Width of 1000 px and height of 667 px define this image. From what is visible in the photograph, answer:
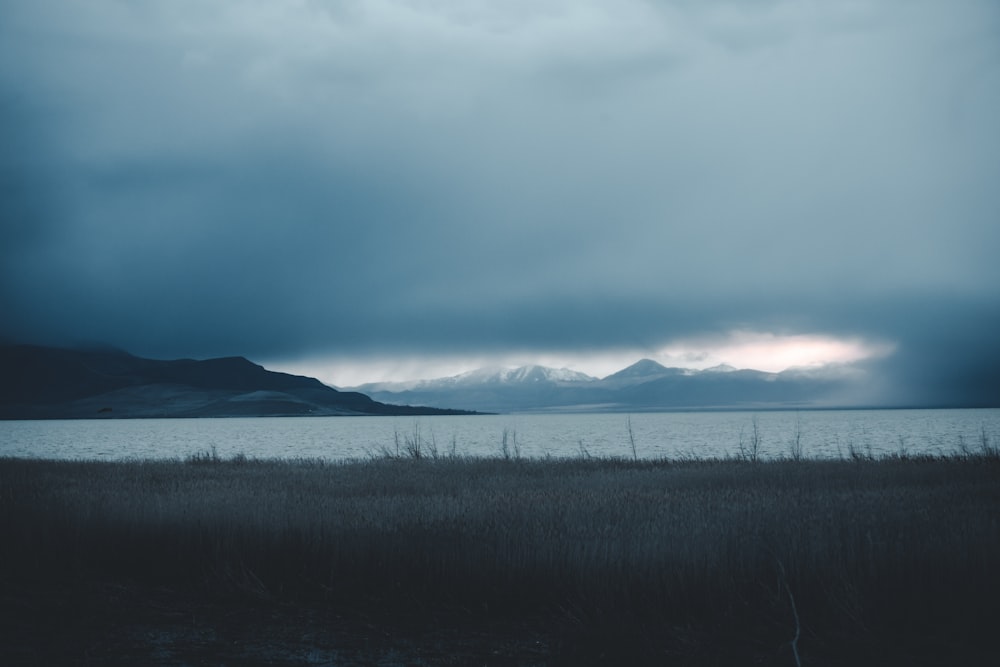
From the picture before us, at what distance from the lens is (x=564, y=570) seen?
8.78 m

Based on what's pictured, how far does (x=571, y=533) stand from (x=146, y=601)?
555 centimetres

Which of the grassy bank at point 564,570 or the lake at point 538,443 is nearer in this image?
the grassy bank at point 564,570

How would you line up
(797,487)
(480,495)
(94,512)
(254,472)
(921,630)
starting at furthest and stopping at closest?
(254,472)
(797,487)
(480,495)
(94,512)
(921,630)

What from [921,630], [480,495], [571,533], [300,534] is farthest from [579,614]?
[480,495]

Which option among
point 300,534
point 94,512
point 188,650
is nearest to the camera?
point 188,650

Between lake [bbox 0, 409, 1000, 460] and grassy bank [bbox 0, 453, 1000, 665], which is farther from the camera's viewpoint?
lake [bbox 0, 409, 1000, 460]

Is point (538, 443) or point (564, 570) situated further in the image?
point (538, 443)

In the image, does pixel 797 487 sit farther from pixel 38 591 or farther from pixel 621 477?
pixel 38 591

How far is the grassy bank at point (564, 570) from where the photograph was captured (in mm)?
7281

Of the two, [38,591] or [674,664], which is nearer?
[674,664]

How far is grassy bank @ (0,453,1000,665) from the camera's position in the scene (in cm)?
728

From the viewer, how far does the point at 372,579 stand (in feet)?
30.2

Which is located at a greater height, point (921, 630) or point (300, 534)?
point (300, 534)

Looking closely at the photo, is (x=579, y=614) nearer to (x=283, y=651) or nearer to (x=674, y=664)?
(x=674, y=664)
